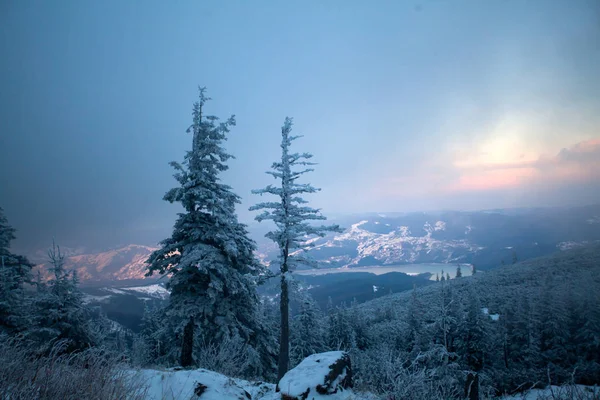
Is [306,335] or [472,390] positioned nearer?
[472,390]

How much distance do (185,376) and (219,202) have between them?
7.58 metres

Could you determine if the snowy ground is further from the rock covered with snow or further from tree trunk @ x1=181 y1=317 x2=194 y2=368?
tree trunk @ x1=181 y1=317 x2=194 y2=368

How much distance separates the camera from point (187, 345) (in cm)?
1170

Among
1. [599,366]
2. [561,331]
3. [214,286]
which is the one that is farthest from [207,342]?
[561,331]

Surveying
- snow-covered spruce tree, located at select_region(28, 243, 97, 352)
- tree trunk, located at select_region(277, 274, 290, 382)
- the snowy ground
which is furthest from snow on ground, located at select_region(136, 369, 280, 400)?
snow-covered spruce tree, located at select_region(28, 243, 97, 352)

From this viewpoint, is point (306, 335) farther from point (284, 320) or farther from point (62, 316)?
point (62, 316)

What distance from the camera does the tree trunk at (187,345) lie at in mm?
11498

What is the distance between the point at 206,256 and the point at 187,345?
4.32 metres

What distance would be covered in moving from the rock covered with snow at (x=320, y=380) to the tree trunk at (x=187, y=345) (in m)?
7.26

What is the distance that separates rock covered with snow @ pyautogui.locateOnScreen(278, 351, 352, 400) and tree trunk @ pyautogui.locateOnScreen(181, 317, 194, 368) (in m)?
7.26

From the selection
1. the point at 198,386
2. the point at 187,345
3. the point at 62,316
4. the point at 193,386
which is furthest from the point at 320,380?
the point at 62,316

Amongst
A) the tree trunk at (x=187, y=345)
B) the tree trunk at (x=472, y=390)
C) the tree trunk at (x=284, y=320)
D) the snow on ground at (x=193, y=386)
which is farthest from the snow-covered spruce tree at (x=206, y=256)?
the tree trunk at (x=472, y=390)

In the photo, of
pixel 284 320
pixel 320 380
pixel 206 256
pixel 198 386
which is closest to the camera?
pixel 198 386

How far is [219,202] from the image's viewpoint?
484 inches
